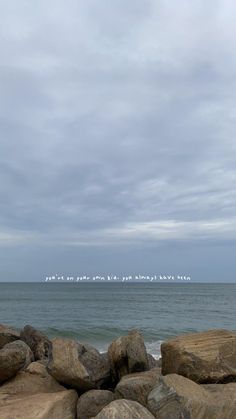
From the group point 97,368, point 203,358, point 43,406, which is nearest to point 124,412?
point 43,406

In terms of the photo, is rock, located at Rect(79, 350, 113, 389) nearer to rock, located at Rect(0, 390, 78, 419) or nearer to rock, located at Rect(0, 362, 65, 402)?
rock, located at Rect(0, 390, 78, 419)

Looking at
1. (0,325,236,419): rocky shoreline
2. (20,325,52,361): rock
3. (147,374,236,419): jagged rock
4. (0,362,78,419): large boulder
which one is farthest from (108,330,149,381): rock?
(20,325,52,361): rock

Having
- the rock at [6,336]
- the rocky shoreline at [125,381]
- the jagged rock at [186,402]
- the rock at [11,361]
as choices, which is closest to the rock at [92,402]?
the rocky shoreline at [125,381]

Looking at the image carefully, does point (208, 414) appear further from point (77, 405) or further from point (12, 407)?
point (12, 407)

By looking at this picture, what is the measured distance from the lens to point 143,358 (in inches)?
406

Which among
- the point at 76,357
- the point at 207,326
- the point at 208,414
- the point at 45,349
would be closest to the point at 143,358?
the point at 76,357

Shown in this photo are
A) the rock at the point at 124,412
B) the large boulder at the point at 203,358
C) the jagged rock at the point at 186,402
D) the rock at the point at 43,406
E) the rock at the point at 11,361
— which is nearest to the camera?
the rock at the point at 124,412

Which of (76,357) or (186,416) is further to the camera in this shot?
(76,357)

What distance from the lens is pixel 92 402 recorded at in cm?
879

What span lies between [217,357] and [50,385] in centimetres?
361

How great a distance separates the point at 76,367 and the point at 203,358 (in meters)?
2.54

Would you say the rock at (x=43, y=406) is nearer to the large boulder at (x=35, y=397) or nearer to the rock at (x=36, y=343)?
the large boulder at (x=35, y=397)

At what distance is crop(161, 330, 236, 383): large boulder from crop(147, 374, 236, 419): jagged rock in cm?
113

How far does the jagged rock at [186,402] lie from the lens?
23.9 feet
